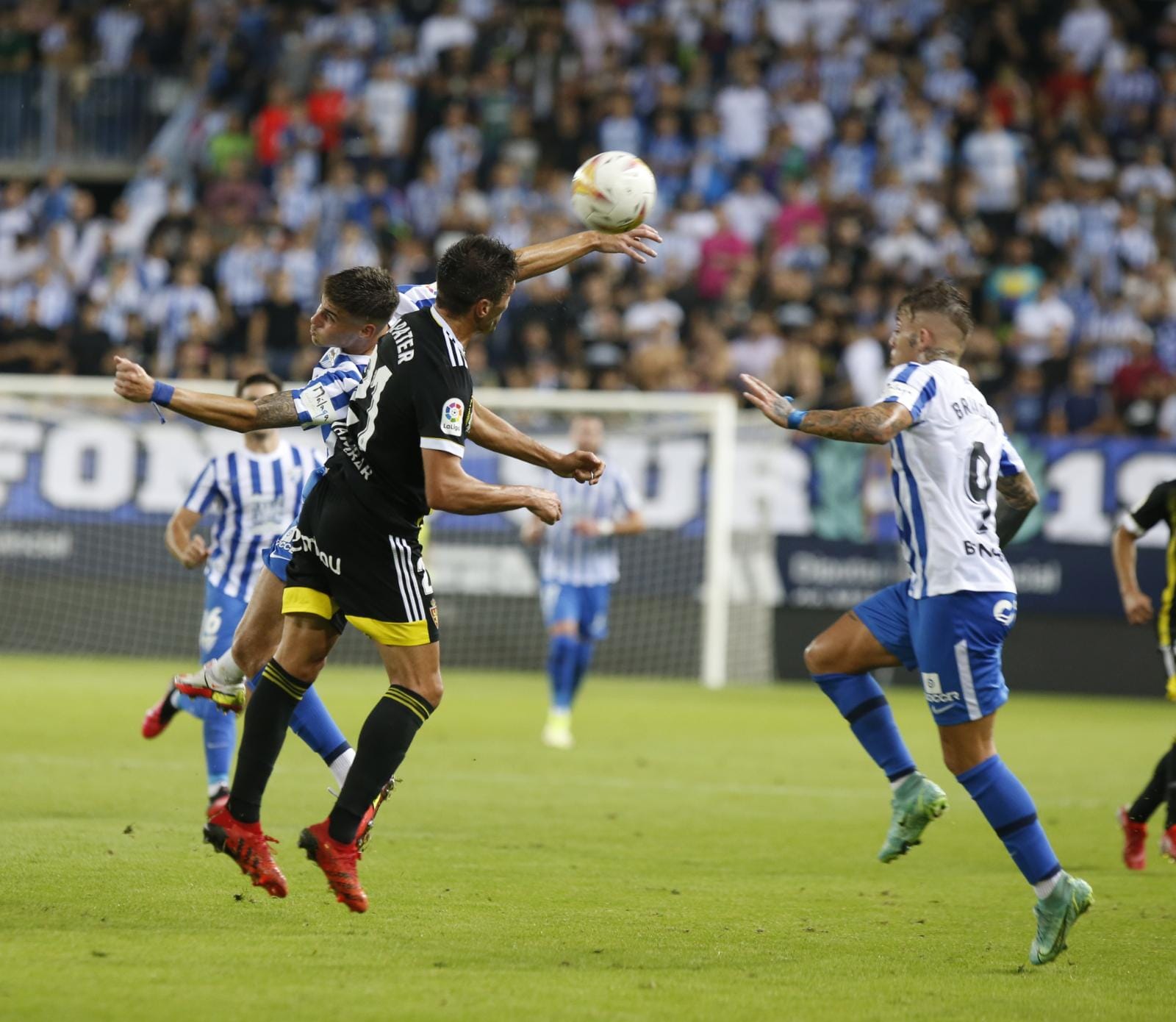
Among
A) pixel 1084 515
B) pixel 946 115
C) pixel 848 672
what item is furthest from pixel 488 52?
pixel 848 672

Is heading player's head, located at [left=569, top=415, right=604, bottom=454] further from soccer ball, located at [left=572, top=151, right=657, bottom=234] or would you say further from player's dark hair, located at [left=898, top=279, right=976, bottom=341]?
player's dark hair, located at [left=898, top=279, right=976, bottom=341]

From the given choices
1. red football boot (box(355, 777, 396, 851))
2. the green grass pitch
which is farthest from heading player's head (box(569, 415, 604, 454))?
red football boot (box(355, 777, 396, 851))

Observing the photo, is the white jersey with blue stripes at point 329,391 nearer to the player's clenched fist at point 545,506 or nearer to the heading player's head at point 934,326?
the player's clenched fist at point 545,506

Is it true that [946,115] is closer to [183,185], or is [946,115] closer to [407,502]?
[183,185]

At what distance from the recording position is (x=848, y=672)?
7.29 meters

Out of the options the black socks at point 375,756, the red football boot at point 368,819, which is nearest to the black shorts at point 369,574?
the black socks at point 375,756

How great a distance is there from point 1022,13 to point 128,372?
19.2 m

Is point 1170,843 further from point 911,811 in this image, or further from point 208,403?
point 208,403

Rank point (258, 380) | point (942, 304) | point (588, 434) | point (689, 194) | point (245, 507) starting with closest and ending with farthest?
point (942, 304)
point (245, 507)
point (258, 380)
point (588, 434)
point (689, 194)

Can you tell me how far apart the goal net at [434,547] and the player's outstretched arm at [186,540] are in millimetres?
8448

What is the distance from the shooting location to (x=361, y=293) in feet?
22.2

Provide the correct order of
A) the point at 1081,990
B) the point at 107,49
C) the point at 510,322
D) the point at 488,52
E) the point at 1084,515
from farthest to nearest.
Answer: the point at 107,49 < the point at 488,52 < the point at 510,322 < the point at 1084,515 < the point at 1081,990

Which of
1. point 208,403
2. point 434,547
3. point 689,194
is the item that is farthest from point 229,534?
point 689,194

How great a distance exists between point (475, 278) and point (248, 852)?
7.32 ft
